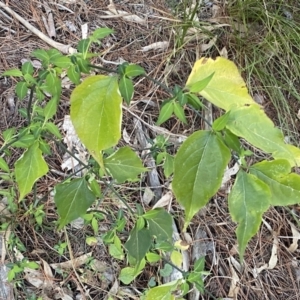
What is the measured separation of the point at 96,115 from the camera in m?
0.67

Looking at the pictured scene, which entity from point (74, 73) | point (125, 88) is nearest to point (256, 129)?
point (125, 88)

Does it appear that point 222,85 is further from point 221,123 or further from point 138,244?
point 138,244

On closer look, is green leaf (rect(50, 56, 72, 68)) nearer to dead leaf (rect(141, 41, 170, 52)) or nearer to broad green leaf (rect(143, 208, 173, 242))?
broad green leaf (rect(143, 208, 173, 242))

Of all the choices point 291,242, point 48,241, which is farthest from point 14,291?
point 291,242

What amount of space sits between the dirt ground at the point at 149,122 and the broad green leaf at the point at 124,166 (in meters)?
0.65

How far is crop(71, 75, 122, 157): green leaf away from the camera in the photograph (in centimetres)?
67

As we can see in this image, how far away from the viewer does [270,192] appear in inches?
26.7

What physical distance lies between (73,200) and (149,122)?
0.90 meters

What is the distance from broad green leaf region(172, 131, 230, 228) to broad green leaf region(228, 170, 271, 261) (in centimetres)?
5

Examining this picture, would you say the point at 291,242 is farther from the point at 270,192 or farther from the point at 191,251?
the point at 270,192

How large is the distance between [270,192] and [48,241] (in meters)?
1.10

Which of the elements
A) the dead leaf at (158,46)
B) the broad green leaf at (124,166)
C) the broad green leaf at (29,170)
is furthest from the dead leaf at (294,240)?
the broad green leaf at (29,170)

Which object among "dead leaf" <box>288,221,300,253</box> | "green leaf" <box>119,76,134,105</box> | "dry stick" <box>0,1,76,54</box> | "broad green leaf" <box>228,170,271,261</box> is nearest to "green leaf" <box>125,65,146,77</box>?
"green leaf" <box>119,76,134,105</box>

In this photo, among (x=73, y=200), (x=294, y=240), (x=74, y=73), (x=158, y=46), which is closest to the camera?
(x=74, y=73)
